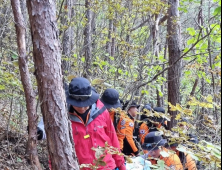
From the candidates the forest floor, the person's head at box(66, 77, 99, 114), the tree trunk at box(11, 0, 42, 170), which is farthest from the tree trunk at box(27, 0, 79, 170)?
the forest floor

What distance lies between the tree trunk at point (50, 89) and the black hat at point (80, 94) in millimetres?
605

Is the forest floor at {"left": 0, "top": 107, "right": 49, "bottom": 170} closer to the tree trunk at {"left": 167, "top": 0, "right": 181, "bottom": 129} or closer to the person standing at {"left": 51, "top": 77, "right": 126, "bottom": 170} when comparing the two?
the person standing at {"left": 51, "top": 77, "right": 126, "bottom": 170}

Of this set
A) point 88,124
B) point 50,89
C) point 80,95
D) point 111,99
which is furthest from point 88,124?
point 111,99

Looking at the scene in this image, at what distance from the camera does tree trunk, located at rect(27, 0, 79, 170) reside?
81.7 inches

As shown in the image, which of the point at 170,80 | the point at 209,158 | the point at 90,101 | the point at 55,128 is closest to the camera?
the point at 209,158

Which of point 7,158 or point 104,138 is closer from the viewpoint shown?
point 104,138

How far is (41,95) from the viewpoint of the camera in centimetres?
210

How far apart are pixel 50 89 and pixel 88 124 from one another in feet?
3.09

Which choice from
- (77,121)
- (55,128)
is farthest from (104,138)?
(55,128)

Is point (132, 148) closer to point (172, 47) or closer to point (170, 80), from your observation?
point (170, 80)

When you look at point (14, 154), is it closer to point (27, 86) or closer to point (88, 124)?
point (27, 86)

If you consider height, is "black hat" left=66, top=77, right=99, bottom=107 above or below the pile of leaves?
above

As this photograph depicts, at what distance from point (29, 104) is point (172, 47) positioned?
117 inches

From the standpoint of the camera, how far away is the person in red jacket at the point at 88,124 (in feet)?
9.09
